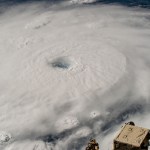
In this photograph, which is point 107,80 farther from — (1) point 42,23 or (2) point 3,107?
(1) point 42,23

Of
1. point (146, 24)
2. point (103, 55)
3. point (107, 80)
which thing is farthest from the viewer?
point (146, 24)

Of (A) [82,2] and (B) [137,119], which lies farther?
(A) [82,2]

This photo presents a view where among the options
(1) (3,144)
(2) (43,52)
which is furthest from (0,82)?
(1) (3,144)

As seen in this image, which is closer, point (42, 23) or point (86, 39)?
point (86, 39)

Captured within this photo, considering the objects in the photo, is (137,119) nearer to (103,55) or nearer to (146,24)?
(103,55)

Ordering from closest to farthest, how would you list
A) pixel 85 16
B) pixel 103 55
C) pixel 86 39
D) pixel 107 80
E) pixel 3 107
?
pixel 3 107
pixel 107 80
pixel 103 55
pixel 86 39
pixel 85 16

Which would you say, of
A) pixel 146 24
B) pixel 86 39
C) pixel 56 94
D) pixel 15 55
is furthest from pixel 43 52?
pixel 146 24
